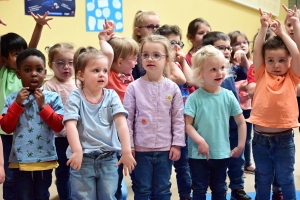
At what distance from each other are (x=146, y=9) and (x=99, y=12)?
63 cm

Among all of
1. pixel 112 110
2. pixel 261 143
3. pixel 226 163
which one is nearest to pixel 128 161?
pixel 112 110

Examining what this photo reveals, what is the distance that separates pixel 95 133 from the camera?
6.72 ft

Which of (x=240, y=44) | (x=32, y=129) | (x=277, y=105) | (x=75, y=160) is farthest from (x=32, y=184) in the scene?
(x=240, y=44)

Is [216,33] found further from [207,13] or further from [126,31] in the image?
[207,13]

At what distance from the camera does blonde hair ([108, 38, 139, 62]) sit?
2.48m

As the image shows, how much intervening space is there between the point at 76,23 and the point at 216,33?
1.86 m

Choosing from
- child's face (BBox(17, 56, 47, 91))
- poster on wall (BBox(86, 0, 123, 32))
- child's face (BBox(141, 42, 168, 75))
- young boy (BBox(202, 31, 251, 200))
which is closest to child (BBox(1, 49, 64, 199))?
child's face (BBox(17, 56, 47, 91))

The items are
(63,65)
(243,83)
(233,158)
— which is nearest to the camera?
(63,65)

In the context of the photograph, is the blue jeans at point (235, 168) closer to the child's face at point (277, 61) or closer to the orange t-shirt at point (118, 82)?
the child's face at point (277, 61)

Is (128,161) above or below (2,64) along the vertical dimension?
below

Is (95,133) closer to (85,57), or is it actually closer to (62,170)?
(85,57)

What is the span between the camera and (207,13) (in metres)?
5.16

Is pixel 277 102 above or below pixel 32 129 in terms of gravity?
above

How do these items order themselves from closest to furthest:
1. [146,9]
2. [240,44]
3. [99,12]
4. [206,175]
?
[206,175], [240,44], [99,12], [146,9]
